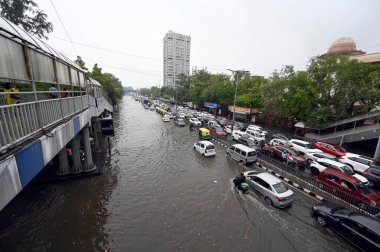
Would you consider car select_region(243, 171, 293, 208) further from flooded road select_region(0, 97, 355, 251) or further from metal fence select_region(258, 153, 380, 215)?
metal fence select_region(258, 153, 380, 215)

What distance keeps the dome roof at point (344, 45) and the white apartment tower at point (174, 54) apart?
10489 centimetres

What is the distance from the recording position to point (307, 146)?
19078 millimetres

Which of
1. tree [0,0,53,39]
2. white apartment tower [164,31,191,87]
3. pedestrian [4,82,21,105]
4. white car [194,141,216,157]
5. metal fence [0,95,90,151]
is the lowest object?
white car [194,141,216,157]

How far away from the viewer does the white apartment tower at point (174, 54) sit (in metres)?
139

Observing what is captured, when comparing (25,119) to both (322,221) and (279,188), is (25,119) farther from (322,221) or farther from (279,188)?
(322,221)

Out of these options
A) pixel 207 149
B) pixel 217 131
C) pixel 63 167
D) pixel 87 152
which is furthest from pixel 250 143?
pixel 63 167

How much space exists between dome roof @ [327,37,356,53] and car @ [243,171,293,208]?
48.6 m

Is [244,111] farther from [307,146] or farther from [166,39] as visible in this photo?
[166,39]

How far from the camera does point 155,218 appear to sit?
31.6 feet

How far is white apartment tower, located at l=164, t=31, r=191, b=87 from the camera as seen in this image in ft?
456

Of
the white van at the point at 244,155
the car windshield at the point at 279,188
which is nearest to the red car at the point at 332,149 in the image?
the white van at the point at 244,155

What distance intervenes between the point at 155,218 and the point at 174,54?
144561 mm

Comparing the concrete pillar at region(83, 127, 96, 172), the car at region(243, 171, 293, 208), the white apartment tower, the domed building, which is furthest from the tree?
the white apartment tower

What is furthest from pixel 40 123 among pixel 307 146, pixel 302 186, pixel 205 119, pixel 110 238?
pixel 205 119
